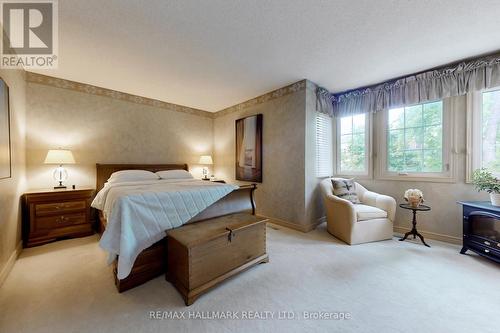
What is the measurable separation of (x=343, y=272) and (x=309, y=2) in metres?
2.61

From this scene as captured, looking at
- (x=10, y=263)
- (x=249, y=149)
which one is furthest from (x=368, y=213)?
(x=10, y=263)

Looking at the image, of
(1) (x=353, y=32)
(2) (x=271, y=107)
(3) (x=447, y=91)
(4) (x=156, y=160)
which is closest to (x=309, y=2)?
(1) (x=353, y=32)

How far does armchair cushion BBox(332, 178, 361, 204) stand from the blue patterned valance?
1354 mm

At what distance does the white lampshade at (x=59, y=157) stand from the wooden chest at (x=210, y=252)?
2.40 metres

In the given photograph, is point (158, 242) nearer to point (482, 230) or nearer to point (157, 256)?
point (157, 256)

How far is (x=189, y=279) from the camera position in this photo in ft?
5.18

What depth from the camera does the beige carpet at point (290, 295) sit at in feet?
4.46

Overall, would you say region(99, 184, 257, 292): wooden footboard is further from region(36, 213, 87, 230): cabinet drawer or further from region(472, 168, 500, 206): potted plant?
region(472, 168, 500, 206): potted plant

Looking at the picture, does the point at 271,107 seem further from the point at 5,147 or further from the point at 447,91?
the point at 5,147

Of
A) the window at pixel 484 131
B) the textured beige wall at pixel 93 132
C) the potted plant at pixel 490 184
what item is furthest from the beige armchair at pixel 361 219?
the textured beige wall at pixel 93 132

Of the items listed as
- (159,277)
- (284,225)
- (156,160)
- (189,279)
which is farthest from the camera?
(156,160)

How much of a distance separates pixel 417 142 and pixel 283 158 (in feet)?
7.01

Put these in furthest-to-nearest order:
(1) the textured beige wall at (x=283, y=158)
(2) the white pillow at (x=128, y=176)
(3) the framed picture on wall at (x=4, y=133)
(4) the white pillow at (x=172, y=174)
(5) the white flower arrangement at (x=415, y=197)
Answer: (4) the white pillow at (x=172, y=174) < (1) the textured beige wall at (x=283, y=158) < (2) the white pillow at (x=128, y=176) < (5) the white flower arrangement at (x=415, y=197) < (3) the framed picture on wall at (x=4, y=133)

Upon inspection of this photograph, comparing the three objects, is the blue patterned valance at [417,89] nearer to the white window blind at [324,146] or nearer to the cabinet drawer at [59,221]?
the white window blind at [324,146]
